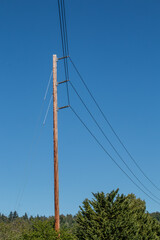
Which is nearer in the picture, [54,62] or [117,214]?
[54,62]

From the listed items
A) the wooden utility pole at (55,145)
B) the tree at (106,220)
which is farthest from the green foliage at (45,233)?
the tree at (106,220)

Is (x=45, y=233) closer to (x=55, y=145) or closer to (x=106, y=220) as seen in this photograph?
(x=55, y=145)

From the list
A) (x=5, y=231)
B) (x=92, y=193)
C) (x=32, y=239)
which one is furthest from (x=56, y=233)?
(x=5, y=231)

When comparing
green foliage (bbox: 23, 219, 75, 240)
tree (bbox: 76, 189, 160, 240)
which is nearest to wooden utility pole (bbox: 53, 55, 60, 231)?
green foliage (bbox: 23, 219, 75, 240)

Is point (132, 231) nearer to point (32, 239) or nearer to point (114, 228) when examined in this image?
point (114, 228)

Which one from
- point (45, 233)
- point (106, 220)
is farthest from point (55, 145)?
point (106, 220)

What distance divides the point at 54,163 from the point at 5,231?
79448 millimetres

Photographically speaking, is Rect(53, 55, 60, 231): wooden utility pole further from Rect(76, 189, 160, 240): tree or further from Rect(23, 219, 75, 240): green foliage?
Rect(76, 189, 160, 240): tree

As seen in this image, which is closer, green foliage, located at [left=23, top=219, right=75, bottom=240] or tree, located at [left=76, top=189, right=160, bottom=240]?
green foliage, located at [left=23, top=219, right=75, bottom=240]

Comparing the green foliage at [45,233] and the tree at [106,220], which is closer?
the green foliage at [45,233]

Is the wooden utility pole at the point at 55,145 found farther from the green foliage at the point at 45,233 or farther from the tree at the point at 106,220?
the tree at the point at 106,220

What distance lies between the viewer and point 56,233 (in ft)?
51.6

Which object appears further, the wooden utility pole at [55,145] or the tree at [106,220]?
the tree at [106,220]

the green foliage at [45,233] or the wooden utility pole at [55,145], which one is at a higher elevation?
the wooden utility pole at [55,145]
